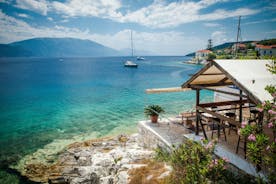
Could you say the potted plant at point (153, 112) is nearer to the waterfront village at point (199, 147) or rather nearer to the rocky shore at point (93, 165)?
the waterfront village at point (199, 147)

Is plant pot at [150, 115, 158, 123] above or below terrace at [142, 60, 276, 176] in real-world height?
below

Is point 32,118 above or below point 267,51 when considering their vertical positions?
below

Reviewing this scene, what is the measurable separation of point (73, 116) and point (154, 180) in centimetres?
1482

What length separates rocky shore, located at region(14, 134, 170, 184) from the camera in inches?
286

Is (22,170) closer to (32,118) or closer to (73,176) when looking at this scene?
(73,176)

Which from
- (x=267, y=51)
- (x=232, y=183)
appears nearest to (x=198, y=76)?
(x=232, y=183)

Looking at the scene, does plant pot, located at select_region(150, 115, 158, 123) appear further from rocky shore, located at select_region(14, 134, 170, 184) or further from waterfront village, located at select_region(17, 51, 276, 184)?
rocky shore, located at select_region(14, 134, 170, 184)

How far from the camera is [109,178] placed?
712cm

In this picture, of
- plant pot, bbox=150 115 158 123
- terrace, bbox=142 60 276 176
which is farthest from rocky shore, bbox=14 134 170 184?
plant pot, bbox=150 115 158 123

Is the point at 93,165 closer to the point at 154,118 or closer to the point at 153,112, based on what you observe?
the point at 154,118

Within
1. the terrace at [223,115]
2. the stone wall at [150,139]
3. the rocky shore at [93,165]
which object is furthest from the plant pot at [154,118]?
the rocky shore at [93,165]

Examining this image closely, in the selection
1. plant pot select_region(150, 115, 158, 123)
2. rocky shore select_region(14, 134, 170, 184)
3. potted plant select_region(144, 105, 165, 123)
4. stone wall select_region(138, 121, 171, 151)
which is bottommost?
rocky shore select_region(14, 134, 170, 184)

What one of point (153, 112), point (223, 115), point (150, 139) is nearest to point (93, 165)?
point (150, 139)

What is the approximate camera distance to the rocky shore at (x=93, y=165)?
7260mm
